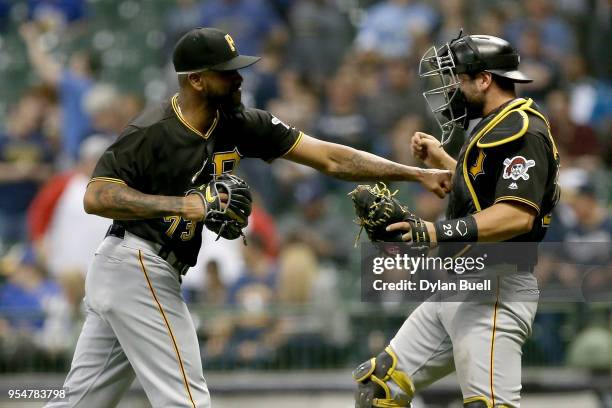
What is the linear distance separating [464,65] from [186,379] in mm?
1991

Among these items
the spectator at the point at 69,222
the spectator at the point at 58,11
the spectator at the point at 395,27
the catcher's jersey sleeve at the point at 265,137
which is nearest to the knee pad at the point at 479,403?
the catcher's jersey sleeve at the point at 265,137

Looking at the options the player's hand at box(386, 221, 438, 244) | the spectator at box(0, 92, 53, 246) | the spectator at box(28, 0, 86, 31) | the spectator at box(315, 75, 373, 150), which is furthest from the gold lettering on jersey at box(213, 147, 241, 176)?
the spectator at box(28, 0, 86, 31)

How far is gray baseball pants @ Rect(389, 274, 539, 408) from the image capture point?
208 inches

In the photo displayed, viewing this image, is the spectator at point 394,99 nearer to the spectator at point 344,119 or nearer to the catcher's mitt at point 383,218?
the spectator at point 344,119

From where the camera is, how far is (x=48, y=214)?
1028cm

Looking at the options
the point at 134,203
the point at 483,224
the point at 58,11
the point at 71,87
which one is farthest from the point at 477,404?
the point at 58,11

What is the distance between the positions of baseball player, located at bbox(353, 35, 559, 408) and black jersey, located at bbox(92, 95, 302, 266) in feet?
3.18

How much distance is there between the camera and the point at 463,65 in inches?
217

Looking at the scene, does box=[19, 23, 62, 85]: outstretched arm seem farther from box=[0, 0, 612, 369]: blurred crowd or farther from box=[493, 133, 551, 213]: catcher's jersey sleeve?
box=[493, 133, 551, 213]: catcher's jersey sleeve

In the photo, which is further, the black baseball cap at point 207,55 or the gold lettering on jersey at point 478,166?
the black baseball cap at point 207,55

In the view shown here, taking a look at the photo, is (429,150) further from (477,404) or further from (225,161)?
(477,404)

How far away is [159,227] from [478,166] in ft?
5.07

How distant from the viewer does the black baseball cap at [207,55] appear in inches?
214

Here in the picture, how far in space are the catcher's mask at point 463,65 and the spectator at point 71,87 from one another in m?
5.95
